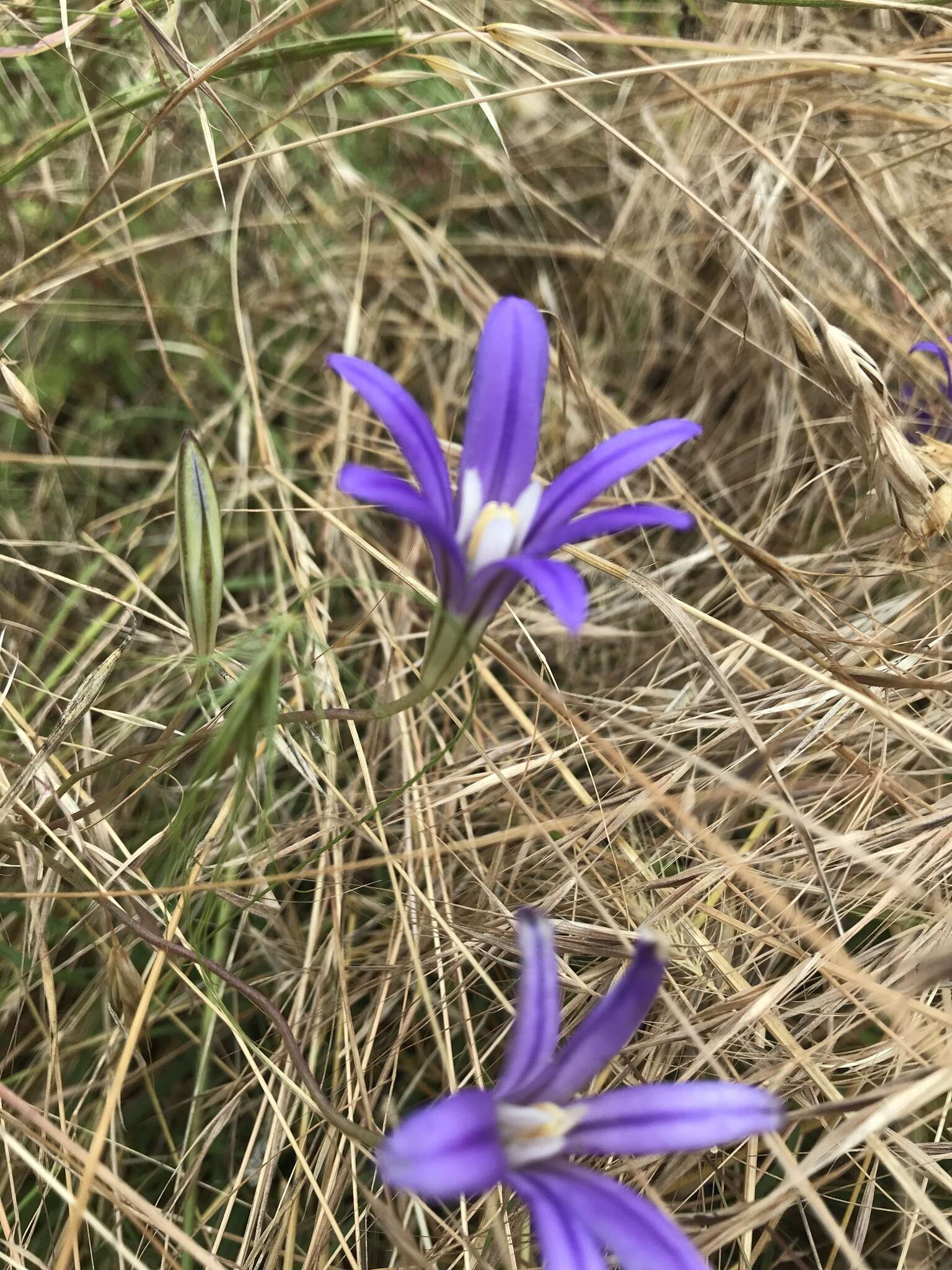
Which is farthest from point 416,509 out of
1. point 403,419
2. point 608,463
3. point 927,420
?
point 927,420

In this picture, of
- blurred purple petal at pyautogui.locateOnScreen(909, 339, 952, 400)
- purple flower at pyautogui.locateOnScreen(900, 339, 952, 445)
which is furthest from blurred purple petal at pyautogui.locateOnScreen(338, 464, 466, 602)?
purple flower at pyautogui.locateOnScreen(900, 339, 952, 445)

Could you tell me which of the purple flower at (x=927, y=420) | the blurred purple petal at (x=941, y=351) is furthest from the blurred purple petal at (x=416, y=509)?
the purple flower at (x=927, y=420)

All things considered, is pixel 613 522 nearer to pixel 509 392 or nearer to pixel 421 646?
pixel 509 392

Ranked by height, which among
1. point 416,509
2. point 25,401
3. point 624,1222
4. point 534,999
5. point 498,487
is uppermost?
point 25,401

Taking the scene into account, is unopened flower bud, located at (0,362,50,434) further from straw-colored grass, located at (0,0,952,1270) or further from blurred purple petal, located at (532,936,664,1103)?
blurred purple petal, located at (532,936,664,1103)

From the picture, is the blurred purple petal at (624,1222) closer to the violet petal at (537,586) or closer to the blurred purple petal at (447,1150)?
the blurred purple petal at (447,1150)

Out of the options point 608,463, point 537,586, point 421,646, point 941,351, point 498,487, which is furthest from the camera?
point 421,646
